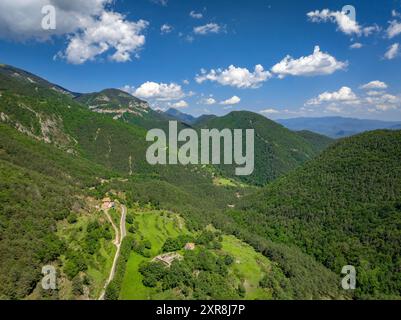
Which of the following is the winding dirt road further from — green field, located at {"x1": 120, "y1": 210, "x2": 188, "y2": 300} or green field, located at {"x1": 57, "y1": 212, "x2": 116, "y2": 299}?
green field, located at {"x1": 120, "y1": 210, "x2": 188, "y2": 300}

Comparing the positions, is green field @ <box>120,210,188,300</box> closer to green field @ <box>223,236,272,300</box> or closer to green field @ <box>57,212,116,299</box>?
green field @ <box>57,212,116,299</box>

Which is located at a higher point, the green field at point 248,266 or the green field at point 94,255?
the green field at point 94,255

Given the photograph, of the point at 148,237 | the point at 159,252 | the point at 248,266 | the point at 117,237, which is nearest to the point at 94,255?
the point at 117,237

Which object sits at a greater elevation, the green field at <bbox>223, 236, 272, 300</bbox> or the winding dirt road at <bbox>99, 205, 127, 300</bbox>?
the winding dirt road at <bbox>99, 205, 127, 300</bbox>

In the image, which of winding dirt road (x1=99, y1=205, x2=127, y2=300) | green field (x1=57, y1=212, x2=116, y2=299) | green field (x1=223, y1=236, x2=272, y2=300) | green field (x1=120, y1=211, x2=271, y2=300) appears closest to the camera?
green field (x1=57, y1=212, x2=116, y2=299)

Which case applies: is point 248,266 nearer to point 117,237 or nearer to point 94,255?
point 117,237

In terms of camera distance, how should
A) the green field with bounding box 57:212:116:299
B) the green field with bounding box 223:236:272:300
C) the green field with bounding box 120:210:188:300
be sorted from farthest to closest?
the green field with bounding box 223:236:272:300
the green field with bounding box 120:210:188:300
the green field with bounding box 57:212:116:299

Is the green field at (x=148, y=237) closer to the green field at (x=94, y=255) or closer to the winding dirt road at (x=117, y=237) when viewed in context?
the winding dirt road at (x=117, y=237)

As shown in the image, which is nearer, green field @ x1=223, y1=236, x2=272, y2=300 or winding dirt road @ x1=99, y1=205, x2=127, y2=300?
winding dirt road @ x1=99, y1=205, x2=127, y2=300

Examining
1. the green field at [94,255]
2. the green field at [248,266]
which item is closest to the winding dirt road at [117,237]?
the green field at [94,255]

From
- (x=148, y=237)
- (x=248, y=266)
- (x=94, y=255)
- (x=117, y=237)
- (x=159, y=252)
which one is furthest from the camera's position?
(x=148, y=237)

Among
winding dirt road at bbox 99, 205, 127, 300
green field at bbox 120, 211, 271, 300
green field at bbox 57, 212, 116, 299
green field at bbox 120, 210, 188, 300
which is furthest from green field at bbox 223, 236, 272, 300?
green field at bbox 57, 212, 116, 299
